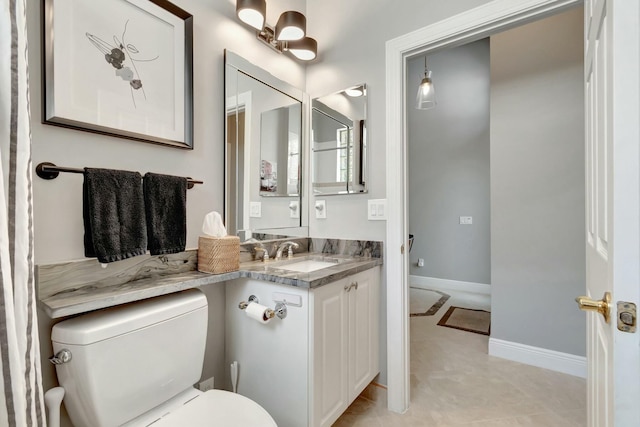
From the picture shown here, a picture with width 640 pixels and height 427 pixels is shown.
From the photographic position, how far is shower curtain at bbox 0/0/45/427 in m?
0.49

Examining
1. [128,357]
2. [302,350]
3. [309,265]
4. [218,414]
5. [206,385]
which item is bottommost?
[206,385]

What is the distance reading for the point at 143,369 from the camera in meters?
1.00

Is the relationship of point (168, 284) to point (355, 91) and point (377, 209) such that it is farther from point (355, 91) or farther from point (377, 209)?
point (355, 91)

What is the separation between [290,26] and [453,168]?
3.21 m

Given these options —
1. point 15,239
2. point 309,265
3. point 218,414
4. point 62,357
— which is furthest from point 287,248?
point 15,239

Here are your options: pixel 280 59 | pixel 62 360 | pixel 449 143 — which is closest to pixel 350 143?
pixel 280 59

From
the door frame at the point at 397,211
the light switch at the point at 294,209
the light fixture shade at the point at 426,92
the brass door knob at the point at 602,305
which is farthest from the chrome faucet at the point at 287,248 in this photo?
the light fixture shade at the point at 426,92

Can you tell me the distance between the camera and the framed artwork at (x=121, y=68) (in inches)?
39.8

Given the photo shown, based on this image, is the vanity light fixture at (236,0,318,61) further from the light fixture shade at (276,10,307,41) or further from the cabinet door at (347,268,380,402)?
the cabinet door at (347,268,380,402)

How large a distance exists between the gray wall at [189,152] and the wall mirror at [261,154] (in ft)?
0.23

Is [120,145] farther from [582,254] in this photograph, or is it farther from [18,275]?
[582,254]

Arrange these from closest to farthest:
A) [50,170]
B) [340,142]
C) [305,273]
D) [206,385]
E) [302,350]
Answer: [50,170] < [302,350] < [305,273] < [206,385] < [340,142]

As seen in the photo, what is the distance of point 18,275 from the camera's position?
53 cm

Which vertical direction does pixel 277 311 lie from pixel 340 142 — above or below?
below
